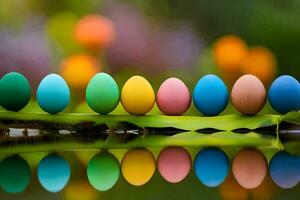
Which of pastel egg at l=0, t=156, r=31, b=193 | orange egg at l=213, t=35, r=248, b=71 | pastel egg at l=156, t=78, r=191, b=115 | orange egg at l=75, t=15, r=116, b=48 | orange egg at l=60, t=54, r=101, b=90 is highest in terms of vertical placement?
orange egg at l=75, t=15, r=116, b=48

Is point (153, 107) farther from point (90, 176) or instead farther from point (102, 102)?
point (90, 176)

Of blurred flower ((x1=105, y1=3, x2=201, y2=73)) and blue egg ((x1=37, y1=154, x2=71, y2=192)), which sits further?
blurred flower ((x1=105, y1=3, x2=201, y2=73))

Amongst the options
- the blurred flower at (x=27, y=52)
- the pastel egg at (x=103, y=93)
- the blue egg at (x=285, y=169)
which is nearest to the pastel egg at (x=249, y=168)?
the blue egg at (x=285, y=169)

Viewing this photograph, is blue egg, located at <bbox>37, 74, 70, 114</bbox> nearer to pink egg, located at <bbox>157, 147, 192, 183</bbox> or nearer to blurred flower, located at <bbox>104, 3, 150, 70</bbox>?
blurred flower, located at <bbox>104, 3, 150, 70</bbox>

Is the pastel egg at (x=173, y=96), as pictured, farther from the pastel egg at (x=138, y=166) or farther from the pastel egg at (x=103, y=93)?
the pastel egg at (x=138, y=166)

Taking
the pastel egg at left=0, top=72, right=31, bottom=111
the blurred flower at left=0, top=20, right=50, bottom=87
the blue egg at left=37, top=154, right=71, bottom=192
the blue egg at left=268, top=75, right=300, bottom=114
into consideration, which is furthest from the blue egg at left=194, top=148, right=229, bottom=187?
the blurred flower at left=0, top=20, right=50, bottom=87
